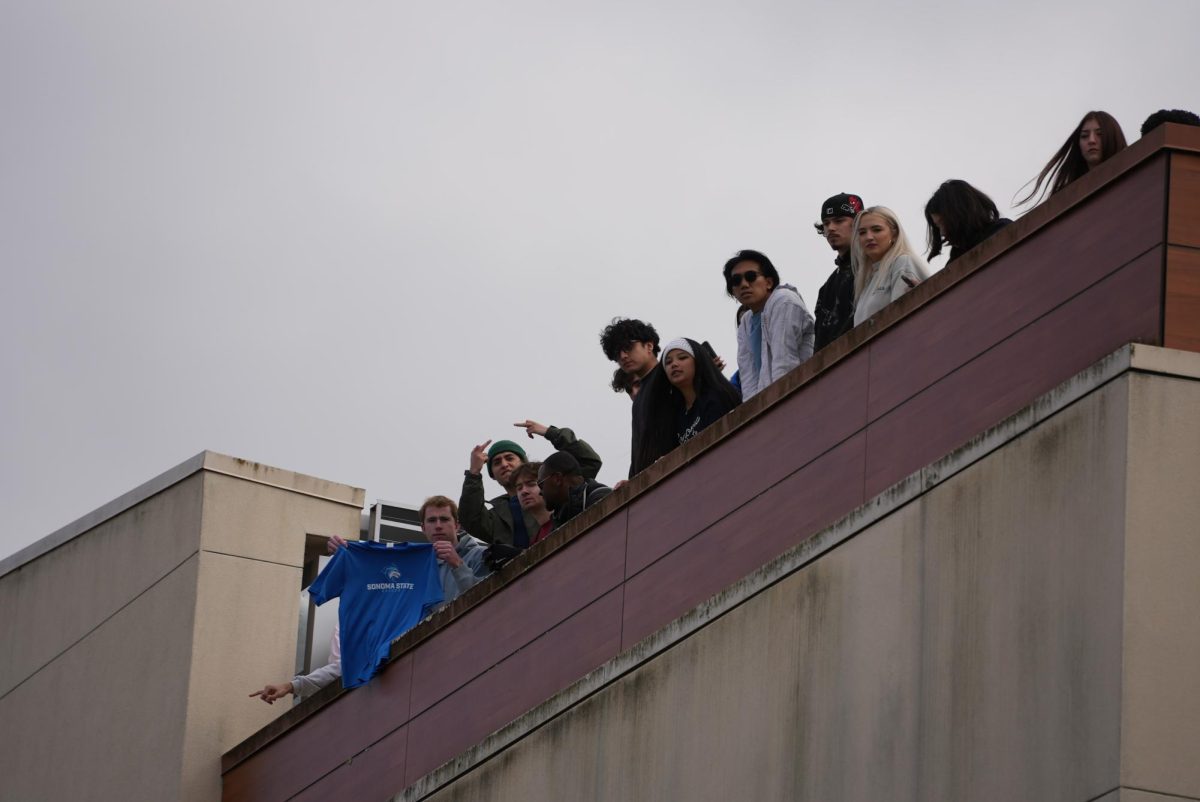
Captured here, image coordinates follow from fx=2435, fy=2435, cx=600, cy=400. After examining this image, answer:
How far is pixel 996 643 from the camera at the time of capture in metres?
10.4

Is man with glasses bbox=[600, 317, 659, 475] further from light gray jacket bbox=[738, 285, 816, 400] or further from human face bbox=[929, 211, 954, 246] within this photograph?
human face bbox=[929, 211, 954, 246]

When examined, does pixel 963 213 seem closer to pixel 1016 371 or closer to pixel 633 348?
pixel 1016 371

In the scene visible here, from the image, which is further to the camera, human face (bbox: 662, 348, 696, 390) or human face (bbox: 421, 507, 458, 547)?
human face (bbox: 421, 507, 458, 547)

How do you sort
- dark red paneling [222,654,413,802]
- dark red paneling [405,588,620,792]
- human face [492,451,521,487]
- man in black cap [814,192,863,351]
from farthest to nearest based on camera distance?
dark red paneling [222,654,413,802] → human face [492,451,521,487] → dark red paneling [405,588,620,792] → man in black cap [814,192,863,351]

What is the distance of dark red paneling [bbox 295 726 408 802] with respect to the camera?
1565cm

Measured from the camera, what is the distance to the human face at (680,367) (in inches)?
539

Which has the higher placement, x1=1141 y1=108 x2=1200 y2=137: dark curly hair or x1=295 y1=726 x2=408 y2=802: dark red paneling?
x1=1141 y1=108 x2=1200 y2=137: dark curly hair

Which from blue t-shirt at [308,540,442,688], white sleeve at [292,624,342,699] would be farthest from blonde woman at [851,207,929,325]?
white sleeve at [292,624,342,699]

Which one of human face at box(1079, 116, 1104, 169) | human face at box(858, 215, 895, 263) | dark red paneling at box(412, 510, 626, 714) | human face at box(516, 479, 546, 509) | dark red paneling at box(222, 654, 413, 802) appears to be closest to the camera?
human face at box(1079, 116, 1104, 169)

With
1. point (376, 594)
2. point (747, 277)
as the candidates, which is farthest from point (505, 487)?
point (747, 277)

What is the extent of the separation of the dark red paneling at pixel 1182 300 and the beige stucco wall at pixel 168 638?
32.4 feet

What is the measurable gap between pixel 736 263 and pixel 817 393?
156 cm

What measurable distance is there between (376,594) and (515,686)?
8.24 ft

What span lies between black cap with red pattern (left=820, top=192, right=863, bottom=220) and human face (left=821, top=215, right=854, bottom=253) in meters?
0.02
